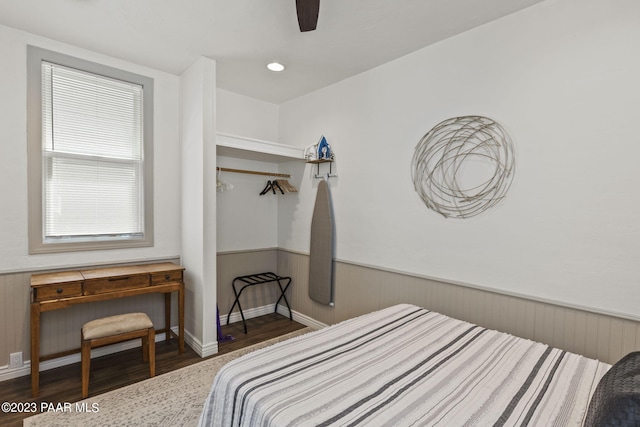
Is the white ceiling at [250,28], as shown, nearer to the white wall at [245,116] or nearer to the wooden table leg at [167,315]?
the white wall at [245,116]

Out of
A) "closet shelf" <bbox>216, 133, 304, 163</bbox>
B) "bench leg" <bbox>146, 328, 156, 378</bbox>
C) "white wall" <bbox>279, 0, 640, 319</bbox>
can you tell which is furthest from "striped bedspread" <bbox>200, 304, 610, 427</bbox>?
"closet shelf" <bbox>216, 133, 304, 163</bbox>

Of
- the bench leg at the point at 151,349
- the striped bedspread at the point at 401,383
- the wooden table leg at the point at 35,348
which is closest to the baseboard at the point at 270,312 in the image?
the bench leg at the point at 151,349

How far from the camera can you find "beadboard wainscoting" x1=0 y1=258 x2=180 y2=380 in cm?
232

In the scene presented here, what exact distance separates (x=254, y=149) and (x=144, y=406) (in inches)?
86.6

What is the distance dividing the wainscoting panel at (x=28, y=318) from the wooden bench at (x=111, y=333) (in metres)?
0.43

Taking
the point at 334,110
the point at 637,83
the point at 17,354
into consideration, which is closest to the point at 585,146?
the point at 637,83

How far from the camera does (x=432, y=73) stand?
2441 millimetres

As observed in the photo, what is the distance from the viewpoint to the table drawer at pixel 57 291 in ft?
7.07

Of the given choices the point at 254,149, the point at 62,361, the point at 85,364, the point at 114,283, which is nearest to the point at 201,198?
the point at 254,149

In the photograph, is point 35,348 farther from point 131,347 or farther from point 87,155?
point 87,155

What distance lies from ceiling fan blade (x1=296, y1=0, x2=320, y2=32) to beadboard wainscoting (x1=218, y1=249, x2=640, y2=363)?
194cm

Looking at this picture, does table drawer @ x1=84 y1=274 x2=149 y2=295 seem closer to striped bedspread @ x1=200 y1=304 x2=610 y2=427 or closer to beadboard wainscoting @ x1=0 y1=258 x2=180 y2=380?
beadboard wainscoting @ x1=0 y1=258 x2=180 y2=380

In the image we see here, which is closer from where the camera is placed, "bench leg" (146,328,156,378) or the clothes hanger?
"bench leg" (146,328,156,378)

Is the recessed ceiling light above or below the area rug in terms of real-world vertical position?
above
